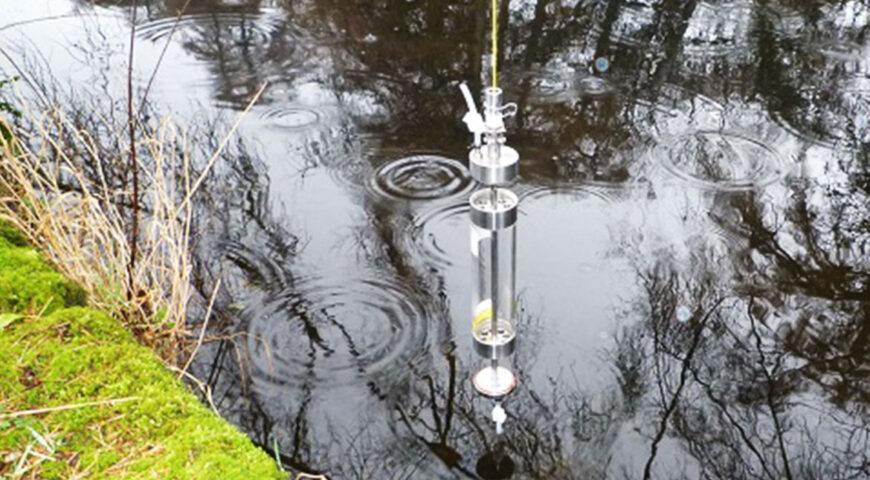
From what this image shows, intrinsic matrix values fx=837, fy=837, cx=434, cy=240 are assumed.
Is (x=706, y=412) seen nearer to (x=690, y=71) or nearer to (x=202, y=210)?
(x=202, y=210)

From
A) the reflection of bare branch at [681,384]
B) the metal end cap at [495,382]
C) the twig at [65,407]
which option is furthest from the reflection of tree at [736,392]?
the twig at [65,407]

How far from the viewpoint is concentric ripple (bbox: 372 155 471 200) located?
4.11m

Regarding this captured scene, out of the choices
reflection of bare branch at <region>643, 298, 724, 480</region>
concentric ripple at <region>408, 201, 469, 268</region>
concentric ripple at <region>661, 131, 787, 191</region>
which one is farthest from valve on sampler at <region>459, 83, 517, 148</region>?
concentric ripple at <region>661, 131, 787, 191</region>

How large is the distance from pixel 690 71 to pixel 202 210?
3.01m

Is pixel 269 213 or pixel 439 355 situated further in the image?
pixel 269 213

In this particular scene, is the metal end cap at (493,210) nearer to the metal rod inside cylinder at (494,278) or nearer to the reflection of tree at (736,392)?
the metal rod inside cylinder at (494,278)

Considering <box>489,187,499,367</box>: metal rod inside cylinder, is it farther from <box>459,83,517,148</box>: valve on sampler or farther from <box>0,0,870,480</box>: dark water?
<box>0,0,870,480</box>: dark water

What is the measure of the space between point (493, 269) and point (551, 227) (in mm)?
1260

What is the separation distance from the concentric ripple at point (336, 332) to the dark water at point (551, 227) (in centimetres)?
1

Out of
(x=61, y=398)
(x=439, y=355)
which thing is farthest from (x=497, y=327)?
(x=61, y=398)

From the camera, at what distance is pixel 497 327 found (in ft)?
9.12

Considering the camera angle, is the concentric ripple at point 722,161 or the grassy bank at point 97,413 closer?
the grassy bank at point 97,413

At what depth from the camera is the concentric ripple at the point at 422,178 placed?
13.5ft

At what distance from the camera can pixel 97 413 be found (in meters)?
1.79
